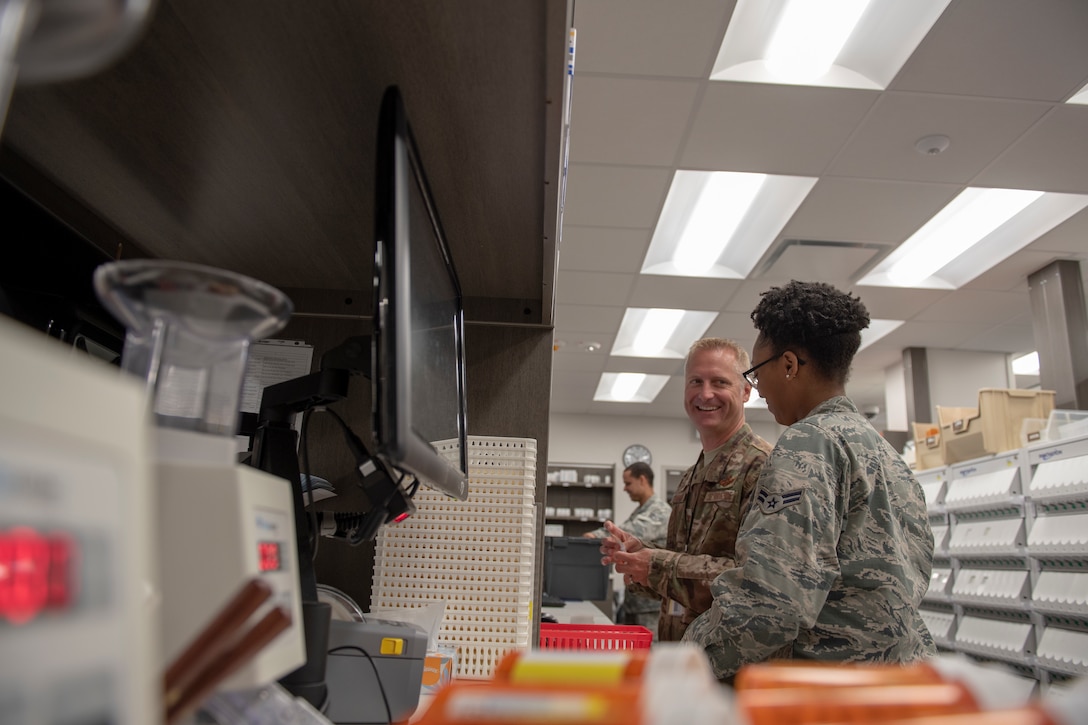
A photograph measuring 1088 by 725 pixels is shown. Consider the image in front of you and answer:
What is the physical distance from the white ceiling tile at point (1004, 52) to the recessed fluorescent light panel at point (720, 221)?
0.88m

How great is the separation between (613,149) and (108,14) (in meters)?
3.29

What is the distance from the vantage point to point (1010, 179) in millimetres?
3627

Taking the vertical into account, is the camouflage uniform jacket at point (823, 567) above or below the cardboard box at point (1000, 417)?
below

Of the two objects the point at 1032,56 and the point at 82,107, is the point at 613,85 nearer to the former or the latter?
the point at 1032,56

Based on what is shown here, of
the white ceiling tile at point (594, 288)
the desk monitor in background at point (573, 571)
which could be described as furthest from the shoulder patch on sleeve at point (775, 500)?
the desk monitor in background at point (573, 571)

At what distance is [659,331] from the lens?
644 centimetres

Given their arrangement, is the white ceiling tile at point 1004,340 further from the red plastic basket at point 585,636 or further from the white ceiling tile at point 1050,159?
the red plastic basket at point 585,636

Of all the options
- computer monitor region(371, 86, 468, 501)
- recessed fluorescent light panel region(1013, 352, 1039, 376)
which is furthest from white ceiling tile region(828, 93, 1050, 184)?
recessed fluorescent light panel region(1013, 352, 1039, 376)

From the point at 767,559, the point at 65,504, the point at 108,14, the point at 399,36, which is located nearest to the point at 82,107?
the point at 399,36

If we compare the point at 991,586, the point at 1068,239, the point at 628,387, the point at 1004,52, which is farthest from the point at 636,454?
the point at 1004,52

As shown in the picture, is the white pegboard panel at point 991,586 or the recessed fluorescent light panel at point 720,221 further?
the recessed fluorescent light panel at point 720,221

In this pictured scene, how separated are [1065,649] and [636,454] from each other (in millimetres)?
6220

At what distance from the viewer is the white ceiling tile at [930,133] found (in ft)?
10.1

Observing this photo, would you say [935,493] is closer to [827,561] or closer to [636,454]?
[827,561]
